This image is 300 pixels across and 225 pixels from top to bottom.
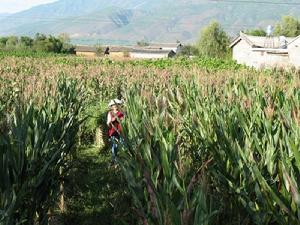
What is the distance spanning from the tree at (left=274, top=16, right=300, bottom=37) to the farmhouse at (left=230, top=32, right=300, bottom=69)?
32710mm

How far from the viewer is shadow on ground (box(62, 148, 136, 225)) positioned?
643 cm

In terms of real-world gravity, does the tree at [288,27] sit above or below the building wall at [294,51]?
above

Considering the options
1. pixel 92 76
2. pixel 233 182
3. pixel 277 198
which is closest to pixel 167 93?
pixel 233 182

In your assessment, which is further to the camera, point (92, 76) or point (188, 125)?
point (92, 76)

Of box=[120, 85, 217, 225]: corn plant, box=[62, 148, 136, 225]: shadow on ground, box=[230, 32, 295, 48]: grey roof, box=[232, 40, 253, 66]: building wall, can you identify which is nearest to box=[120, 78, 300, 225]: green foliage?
box=[120, 85, 217, 225]: corn plant

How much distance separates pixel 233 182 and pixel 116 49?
101 m

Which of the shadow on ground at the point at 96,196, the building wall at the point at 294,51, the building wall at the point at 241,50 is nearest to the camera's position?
the shadow on ground at the point at 96,196

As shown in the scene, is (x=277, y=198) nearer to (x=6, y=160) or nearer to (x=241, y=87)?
(x=6, y=160)

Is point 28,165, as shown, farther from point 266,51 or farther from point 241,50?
point 241,50

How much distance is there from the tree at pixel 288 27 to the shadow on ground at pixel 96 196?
79142mm

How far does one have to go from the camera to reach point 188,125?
7086mm

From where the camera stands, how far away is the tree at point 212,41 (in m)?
78.4

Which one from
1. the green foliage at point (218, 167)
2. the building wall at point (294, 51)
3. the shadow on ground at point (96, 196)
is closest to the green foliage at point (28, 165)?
the shadow on ground at point (96, 196)

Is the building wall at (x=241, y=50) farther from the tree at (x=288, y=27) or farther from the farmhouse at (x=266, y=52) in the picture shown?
the tree at (x=288, y=27)
